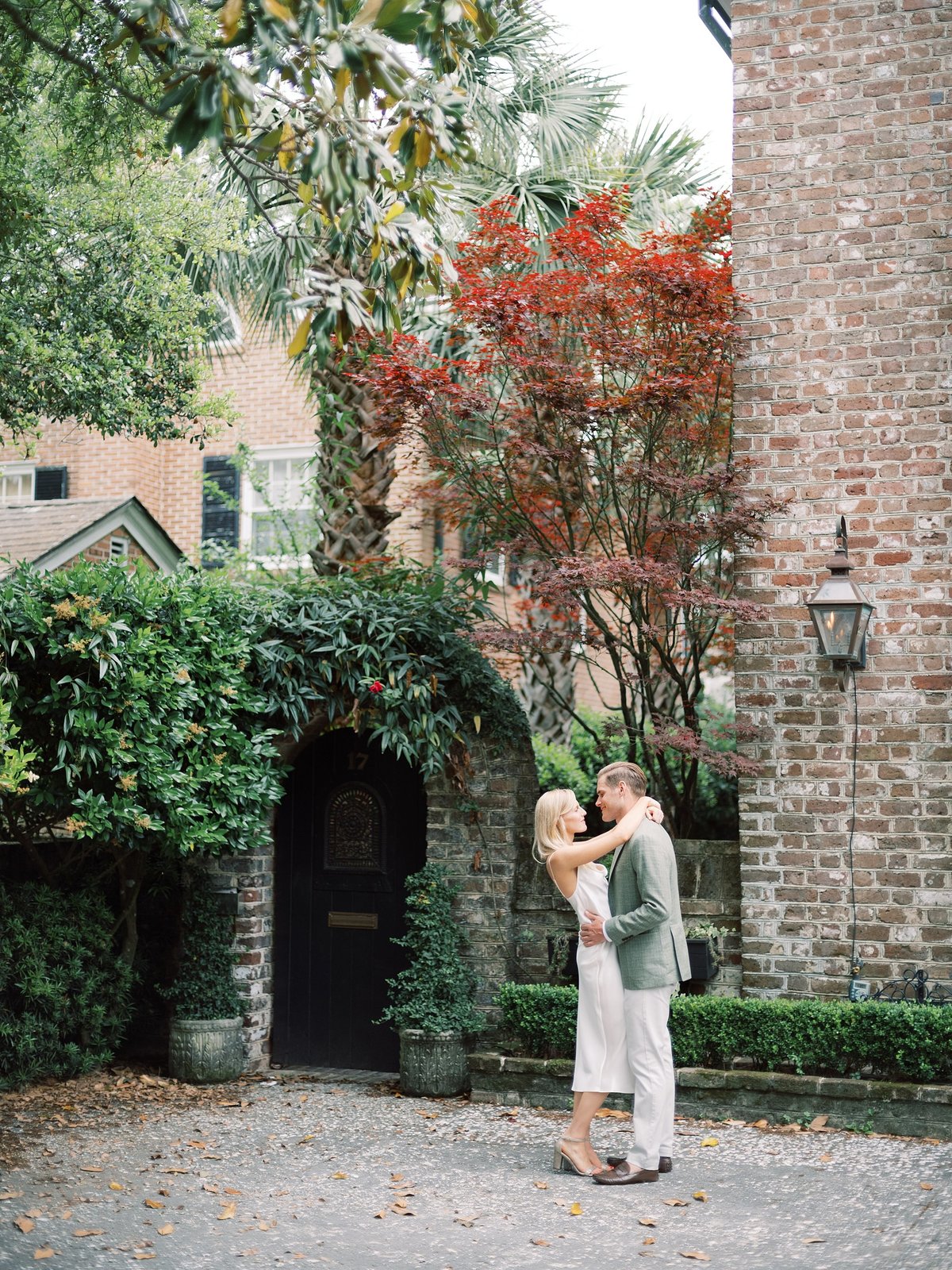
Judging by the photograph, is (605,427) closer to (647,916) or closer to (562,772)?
(647,916)

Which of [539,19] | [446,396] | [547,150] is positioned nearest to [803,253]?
[446,396]

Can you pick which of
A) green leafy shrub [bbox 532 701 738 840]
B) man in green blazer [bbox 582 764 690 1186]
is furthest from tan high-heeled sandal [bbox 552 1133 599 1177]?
green leafy shrub [bbox 532 701 738 840]

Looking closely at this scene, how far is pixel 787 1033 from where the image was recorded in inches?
274

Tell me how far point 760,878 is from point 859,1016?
1.03m

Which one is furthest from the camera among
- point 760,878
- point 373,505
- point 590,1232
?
point 373,505

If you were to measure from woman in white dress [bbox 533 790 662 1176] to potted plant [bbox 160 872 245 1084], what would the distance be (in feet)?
8.92

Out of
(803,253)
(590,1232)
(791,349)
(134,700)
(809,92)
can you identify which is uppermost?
(809,92)

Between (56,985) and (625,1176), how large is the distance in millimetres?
3615

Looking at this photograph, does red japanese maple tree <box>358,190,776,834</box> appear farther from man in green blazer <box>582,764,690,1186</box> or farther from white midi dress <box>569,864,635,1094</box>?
white midi dress <box>569,864,635,1094</box>

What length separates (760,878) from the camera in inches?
299

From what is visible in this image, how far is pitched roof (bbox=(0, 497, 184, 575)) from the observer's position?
12.1 metres

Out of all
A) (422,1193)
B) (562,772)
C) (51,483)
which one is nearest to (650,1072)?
(422,1193)

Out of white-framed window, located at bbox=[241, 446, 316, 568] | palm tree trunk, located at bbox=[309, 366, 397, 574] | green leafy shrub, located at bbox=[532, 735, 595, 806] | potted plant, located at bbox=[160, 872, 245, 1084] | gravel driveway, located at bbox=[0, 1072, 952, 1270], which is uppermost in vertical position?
white-framed window, located at bbox=[241, 446, 316, 568]

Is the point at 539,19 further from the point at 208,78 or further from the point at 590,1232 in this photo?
the point at 590,1232
